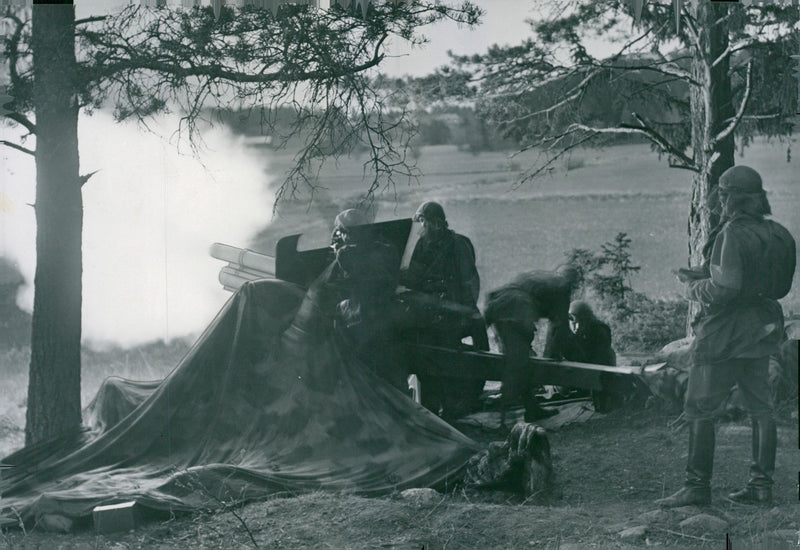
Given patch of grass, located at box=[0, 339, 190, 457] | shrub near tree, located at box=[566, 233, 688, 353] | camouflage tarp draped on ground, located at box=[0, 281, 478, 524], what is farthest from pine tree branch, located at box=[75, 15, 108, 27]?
shrub near tree, located at box=[566, 233, 688, 353]

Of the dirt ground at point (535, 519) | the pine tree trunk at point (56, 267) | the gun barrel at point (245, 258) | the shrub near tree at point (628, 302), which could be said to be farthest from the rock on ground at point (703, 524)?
the pine tree trunk at point (56, 267)

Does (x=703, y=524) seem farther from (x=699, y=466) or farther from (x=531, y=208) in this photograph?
(x=531, y=208)

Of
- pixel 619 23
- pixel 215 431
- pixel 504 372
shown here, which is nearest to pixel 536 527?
pixel 504 372

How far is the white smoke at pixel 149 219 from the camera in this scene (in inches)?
249

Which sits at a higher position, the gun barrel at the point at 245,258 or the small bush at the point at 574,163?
the small bush at the point at 574,163

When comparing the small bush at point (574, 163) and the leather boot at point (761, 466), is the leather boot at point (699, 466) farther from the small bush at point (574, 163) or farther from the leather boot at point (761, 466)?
the small bush at point (574, 163)

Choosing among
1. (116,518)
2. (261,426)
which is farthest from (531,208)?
(116,518)

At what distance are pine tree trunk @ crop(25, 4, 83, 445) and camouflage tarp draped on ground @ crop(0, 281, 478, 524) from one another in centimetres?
26

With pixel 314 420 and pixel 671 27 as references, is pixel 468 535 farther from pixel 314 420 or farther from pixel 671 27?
pixel 671 27

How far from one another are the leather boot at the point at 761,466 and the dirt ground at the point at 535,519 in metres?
0.06

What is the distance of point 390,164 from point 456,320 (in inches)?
40.9

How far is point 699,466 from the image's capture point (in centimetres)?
583

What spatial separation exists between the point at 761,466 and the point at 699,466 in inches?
13.8

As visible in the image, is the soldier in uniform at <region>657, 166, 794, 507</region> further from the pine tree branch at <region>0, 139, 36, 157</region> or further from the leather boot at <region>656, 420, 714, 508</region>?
the pine tree branch at <region>0, 139, 36, 157</region>
